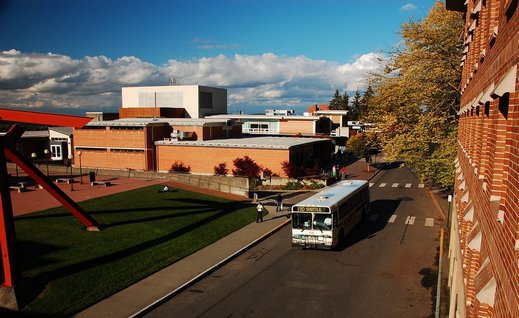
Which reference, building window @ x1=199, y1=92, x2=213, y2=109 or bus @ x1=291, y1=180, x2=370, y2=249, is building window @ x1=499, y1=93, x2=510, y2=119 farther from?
Result: building window @ x1=199, y1=92, x2=213, y2=109

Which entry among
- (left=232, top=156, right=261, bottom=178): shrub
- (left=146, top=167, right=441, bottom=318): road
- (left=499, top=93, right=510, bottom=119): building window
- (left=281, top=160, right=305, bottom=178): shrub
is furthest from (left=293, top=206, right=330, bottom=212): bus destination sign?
(left=232, top=156, right=261, bottom=178): shrub

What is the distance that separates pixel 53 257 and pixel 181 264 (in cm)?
619

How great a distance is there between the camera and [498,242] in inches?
191

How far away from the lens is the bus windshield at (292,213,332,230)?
2256cm

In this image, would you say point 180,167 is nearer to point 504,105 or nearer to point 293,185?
point 293,185

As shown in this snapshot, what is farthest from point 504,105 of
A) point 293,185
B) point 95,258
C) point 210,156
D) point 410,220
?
point 210,156

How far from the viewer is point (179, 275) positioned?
765 inches

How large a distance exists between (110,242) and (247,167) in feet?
84.5

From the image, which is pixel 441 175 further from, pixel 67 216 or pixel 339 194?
pixel 67 216

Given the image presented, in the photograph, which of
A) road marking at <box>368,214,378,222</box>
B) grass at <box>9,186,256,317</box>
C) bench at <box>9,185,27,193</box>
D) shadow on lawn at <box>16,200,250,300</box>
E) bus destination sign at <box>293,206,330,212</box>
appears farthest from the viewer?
bench at <box>9,185,27,193</box>

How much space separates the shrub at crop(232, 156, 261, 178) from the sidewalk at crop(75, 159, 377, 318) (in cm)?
1721

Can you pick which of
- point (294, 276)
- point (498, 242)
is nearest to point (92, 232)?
point (294, 276)

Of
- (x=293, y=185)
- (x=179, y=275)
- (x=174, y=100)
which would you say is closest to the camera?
(x=179, y=275)

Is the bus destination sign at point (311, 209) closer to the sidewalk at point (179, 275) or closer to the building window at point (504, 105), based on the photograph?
the sidewalk at point (179, 275)
